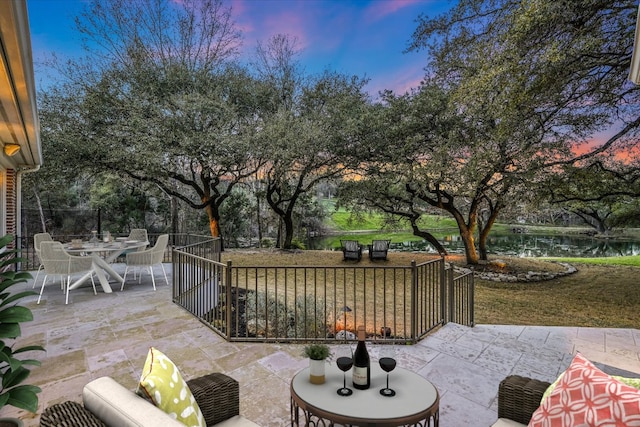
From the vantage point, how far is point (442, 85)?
Result: 372 inches

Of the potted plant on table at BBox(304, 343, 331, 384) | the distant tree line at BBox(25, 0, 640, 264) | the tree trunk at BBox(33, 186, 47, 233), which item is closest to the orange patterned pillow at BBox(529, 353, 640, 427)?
the potted plant on table at BBox(304, 343, 331, 384)

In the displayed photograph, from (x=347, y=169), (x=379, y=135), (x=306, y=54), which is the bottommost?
(x=347, y=169)

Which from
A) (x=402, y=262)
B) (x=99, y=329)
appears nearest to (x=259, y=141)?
(x=402, y=262)

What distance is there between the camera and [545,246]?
63.2ft

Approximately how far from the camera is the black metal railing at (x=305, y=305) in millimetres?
3734

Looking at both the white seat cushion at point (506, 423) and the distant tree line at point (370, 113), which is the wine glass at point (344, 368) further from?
the distant tree line at point (370, 113)

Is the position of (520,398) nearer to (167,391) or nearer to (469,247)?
(167,391)

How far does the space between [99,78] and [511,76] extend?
10839 mm

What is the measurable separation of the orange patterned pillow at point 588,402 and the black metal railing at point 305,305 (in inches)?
82.6

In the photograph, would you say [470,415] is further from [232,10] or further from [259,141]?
[232,10]

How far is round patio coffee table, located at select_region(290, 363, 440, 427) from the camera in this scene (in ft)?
5.13

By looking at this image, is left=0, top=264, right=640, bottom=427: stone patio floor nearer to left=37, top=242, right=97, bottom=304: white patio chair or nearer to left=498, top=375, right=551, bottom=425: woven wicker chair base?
left=37, top=242, right=97, bottom=304: white patio chair

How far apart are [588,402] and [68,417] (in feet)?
6.06

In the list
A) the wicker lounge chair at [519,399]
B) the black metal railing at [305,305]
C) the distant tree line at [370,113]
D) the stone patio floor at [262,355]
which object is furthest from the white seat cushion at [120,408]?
the distant tree line at [370,113]
